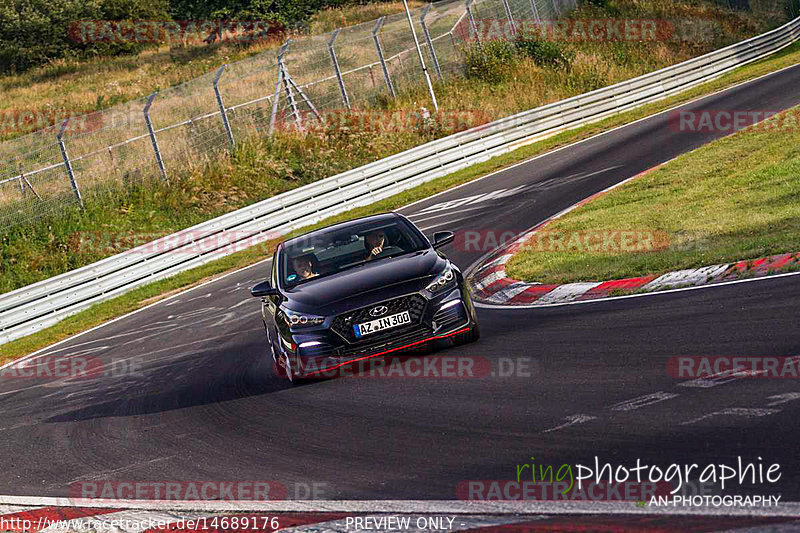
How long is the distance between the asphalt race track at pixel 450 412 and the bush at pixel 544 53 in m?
31.1

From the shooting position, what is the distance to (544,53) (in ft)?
139

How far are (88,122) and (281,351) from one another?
21451 mm

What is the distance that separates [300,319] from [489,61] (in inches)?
1316

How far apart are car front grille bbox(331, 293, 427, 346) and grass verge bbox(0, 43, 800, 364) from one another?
39.2ft

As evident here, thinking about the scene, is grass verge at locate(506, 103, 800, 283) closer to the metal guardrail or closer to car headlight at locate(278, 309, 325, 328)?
car headlight at locate(278, 309, 325, 328)

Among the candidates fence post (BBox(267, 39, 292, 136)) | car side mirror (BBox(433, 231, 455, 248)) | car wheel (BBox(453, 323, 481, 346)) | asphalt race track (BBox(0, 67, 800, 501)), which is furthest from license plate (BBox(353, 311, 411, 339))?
fence post (BBox(267, 39, 292, 136))

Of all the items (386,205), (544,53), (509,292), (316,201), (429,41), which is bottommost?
(386,205)

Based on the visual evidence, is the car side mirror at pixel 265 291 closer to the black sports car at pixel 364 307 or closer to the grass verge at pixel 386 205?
the black sports car at pixel 364 307

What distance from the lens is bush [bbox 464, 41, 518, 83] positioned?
133ft

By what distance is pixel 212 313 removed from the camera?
1706cm

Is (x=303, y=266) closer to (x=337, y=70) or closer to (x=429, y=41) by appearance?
(x=337, y=70)

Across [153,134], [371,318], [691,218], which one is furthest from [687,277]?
[153,134]

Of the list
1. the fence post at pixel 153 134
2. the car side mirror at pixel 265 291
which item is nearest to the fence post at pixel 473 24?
the fence post at pixel 153 134

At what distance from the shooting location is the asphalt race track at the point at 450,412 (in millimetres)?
5734
